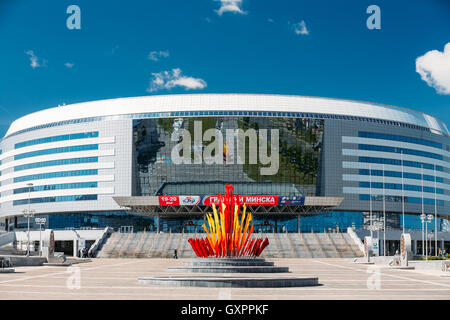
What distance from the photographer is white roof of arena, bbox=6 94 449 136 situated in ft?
323

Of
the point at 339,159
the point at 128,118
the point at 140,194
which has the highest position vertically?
the point at 128,118

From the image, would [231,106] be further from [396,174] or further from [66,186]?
[66,186]

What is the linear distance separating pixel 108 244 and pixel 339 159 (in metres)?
44.9

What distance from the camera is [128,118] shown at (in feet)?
327

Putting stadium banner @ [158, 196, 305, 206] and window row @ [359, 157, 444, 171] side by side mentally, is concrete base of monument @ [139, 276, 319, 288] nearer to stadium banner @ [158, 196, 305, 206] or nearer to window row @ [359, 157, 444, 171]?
stadium banner @ [158, 196, 305, 206]

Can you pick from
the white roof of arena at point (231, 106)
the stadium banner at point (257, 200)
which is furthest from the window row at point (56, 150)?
the stadium banner at point (257, 200)

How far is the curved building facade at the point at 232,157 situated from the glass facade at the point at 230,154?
18 cm

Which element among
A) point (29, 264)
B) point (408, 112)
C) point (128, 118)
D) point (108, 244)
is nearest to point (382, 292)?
point (29, 264)

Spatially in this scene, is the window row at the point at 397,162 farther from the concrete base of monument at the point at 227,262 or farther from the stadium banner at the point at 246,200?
the concrete base of monument at the point at 227,262

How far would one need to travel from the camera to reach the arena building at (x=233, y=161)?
9688cm

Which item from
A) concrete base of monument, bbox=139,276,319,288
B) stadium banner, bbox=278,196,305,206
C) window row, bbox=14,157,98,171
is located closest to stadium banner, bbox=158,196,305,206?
stadium banner, bbox=278,196,305,206

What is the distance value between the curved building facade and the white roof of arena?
213 mm
